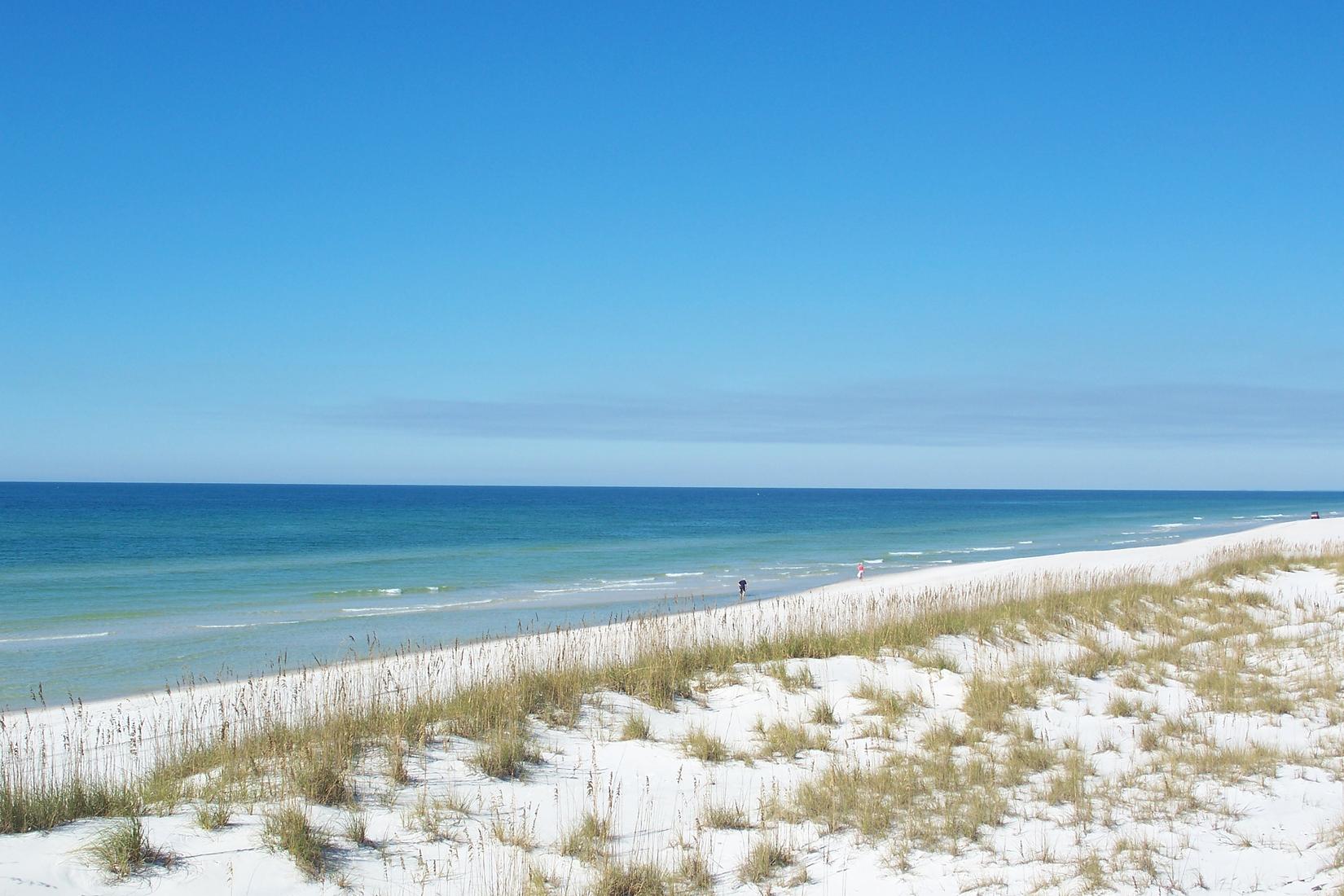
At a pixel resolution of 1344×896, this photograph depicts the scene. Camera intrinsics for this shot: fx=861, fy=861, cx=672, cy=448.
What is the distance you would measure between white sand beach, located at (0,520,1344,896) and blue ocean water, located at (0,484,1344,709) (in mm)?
4477

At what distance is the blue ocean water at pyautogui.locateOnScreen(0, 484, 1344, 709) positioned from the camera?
1981 cm

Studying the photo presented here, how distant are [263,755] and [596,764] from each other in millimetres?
2690

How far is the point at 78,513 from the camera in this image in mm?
87188

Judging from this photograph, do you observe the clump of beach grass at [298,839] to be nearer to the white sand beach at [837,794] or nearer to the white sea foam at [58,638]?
the white sand beach at [837,794]

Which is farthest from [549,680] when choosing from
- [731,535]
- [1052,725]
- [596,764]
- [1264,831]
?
[731,535]

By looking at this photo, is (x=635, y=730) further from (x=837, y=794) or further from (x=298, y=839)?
(x=298, y=839)

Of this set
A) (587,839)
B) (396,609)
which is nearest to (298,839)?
(587,839)

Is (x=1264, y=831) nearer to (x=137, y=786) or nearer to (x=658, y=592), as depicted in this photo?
(x=137, y=786)

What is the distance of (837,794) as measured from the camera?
6.22 meters

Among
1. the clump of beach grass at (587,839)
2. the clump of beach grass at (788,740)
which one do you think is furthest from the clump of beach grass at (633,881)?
the clump of beach grass at (788,740)

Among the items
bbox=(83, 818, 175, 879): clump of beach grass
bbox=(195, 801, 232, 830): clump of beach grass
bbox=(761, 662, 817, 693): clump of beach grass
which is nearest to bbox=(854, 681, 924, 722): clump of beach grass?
bbox=(761, 662, 817, 693): clump of beach grass

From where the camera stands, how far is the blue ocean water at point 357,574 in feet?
65.0

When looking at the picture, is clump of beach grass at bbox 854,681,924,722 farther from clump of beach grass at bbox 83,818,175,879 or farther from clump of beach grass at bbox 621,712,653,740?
clump of beach grass at bbox 83,818,175,879

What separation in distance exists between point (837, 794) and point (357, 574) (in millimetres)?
34345
